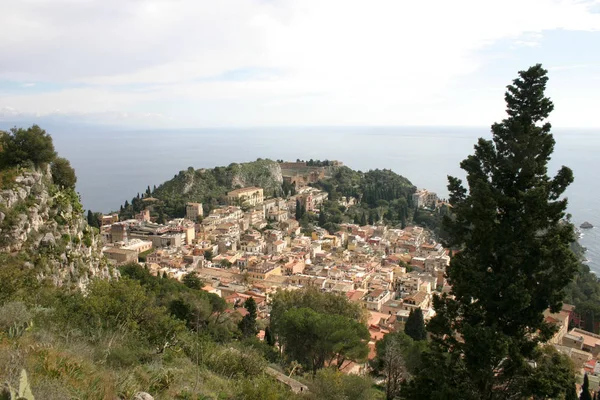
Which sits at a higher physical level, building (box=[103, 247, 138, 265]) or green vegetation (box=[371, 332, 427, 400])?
green vegetation (box=[371, 332, 427, 400])

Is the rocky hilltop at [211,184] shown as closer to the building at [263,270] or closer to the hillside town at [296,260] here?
the hillside town at [296,260]

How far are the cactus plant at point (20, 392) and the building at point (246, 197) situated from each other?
4847 cm

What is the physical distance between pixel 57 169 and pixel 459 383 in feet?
44.0

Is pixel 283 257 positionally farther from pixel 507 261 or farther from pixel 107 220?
pixel 507 261

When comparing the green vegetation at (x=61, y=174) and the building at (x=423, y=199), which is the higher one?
the green vegetation at (x=61, y=174)

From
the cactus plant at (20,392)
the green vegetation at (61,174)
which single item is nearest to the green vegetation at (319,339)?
the green vegetation at (61,174)

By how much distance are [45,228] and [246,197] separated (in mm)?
41499

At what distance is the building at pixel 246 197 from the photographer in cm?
5212

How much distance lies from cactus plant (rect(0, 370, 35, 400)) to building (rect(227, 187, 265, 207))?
159 feet

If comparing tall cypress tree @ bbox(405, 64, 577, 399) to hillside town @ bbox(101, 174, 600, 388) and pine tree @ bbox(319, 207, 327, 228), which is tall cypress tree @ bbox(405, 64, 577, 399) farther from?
pine tree @ bbox(319, 207, 327, 228)

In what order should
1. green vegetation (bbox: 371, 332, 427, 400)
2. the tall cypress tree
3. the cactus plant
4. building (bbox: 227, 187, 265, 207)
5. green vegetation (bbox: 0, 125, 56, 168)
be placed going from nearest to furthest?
1. the cactus plant
2. the tall cypress tree
3. green vegetation (bbox: 371, 332, 427, 400)
4. green vegetation (bbox: 0, 125, 56, 168)
5. building (bbox: 227, 187, 265, 207)

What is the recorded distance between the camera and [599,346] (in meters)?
20.8

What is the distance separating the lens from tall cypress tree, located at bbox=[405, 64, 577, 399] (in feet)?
18.5

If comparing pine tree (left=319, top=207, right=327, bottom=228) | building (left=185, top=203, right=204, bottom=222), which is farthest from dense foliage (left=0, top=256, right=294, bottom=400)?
pine tree (left=319, top=207, right=327, bottom=228)
